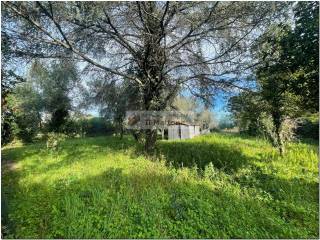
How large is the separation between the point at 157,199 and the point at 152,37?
4.47m

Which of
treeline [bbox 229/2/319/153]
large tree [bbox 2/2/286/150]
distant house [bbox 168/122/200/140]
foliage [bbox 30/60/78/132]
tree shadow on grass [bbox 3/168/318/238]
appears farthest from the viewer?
distant house [bbox 168/122/200/140]

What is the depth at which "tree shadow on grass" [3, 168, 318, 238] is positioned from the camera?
158 inches

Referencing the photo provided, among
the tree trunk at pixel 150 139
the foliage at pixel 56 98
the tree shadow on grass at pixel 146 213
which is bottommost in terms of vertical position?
the tree shadow on grass at pixel 146 213

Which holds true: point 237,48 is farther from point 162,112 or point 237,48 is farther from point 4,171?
point 4,171

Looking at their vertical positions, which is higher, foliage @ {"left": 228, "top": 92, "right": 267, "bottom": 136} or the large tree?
the large tree

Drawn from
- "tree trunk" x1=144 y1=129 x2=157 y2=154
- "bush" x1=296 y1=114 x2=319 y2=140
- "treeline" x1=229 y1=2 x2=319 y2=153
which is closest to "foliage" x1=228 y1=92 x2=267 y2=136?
"treeline" x1=229 y1=2 x2=319 y2=153

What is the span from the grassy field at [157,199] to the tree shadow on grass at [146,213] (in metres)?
0.01

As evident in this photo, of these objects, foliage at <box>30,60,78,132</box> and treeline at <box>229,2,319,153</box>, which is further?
foliage at <box>30,60,78,132</box>

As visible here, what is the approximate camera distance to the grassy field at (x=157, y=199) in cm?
407

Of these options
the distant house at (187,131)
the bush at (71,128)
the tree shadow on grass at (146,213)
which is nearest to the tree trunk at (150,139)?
the tree shadow on grass at (146,213)

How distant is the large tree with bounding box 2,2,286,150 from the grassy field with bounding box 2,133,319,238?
269 cm

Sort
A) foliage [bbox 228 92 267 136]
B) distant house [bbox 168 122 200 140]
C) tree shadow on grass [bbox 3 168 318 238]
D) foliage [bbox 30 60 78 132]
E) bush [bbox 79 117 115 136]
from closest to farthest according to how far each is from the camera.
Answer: tree shadow on grass [bbox 3 168 318 238], foliage [bbox 228 92 267 136], bush [bbox 79 117 115 136], foliage [bbox 30 60 78 132], distant house [bbox 168 122 200 140]

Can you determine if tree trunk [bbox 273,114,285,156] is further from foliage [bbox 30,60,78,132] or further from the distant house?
foliage [bbox 30,60,78,132]

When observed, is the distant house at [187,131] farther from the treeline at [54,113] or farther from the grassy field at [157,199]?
the grassy field at [157,199]
